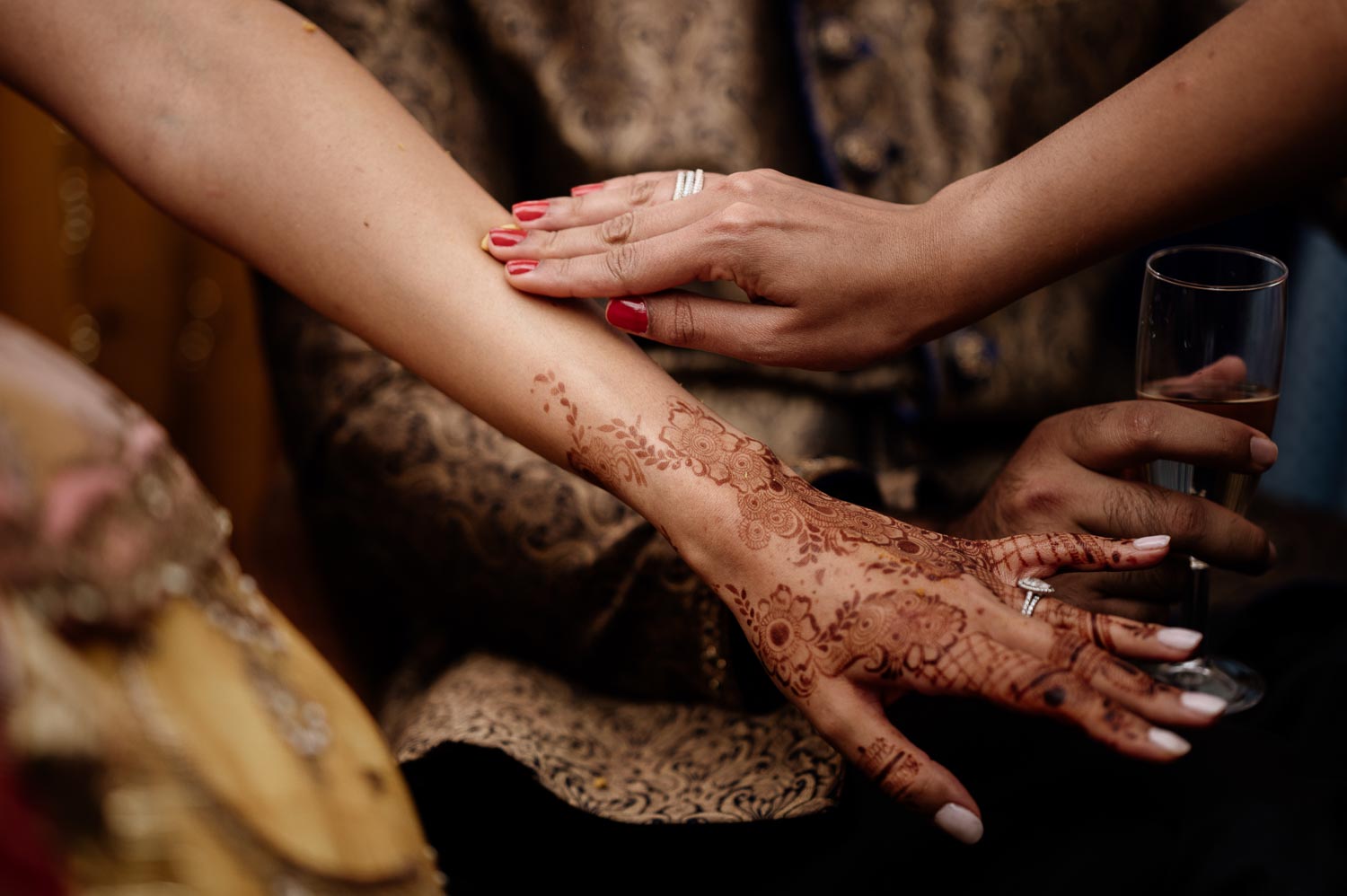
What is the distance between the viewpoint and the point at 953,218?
739mm

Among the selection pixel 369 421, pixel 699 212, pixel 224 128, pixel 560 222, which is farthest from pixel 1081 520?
pixel 224 128

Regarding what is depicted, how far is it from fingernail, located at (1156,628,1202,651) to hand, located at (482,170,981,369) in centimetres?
30

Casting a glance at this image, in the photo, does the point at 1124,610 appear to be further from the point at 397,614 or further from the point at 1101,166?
the point at 397,614

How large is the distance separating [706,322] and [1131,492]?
335 millimetres

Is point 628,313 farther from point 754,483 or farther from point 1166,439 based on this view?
point 1166,439

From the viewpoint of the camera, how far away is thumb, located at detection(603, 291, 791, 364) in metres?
0.76

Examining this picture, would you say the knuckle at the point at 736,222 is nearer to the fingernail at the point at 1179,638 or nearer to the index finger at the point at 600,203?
the index finger at the point at 600,203

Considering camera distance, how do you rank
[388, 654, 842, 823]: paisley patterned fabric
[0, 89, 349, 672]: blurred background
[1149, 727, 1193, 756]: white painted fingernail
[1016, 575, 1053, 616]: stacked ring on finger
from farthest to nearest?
[0, 89, 349, 672]: blurred background
[388, 654, 842, 823]: paisley patterned fabric
[1016, 575, 1053, 616]: stacked ring on finger
[1149, 727, 1193, 756]: white painted fingernail

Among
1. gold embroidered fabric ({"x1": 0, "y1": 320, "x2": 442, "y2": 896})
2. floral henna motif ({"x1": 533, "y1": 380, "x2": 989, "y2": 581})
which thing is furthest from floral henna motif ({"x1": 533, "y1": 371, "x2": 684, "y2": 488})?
gold embroidered fabric ({"x1": 0, "y1": 320, "x2": 442, "y2": 896})

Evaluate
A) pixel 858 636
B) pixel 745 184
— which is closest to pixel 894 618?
pixel 858 636

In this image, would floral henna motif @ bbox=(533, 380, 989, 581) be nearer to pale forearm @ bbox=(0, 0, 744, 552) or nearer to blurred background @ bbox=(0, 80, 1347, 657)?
pale forearm @ bbox=(0, 0, 744, 552)

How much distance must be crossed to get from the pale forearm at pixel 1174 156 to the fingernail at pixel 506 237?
0.34 meters

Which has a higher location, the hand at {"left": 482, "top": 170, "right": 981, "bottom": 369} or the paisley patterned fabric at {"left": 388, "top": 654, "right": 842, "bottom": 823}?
the hand at {"left": 482, "top": 170, "right": 981, "bottom": 369}

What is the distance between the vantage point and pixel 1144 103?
68cm
